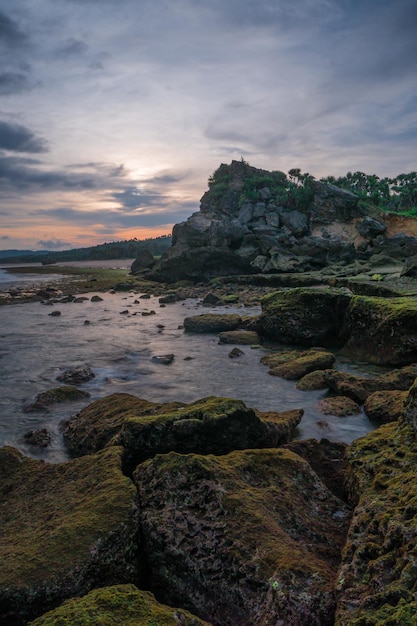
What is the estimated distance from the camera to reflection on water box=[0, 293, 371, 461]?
34.2ft

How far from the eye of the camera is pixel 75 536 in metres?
4.32

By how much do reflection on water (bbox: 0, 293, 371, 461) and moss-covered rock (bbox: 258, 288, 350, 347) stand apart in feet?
4.87

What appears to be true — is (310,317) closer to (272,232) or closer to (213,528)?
(213,528)

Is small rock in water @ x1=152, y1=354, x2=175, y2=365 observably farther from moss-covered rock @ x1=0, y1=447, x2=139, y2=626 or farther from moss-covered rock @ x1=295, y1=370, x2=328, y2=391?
moss-covered rock @ x1=0, y1=447, x2=139, y2=626

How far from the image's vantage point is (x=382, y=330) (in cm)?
1455

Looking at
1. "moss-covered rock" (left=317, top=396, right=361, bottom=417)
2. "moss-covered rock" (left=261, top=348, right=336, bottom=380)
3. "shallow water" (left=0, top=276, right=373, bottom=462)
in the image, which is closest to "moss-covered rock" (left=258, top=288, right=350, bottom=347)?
"shallow water" (left=0, top=276, right=373, bottom=462)

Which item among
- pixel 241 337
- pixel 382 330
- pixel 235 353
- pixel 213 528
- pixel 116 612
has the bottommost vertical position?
pixel 235 353

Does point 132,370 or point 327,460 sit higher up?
point 327,460

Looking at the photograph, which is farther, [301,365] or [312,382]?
[301,365]

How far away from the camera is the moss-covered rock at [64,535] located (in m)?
3.82

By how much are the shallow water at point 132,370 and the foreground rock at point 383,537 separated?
3786 millimetres

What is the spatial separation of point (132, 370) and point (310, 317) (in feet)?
25.7

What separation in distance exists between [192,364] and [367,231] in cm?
5652

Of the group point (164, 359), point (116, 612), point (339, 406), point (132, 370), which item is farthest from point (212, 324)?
point (116, 612)
